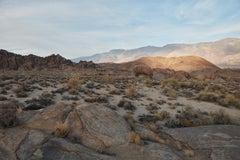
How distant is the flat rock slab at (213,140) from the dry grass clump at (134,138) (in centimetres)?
202

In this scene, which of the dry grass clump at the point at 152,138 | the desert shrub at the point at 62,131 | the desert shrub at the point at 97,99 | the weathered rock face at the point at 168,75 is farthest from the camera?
the weathered rock face at the point at 168,75

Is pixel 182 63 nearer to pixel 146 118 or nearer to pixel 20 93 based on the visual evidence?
pixel 20 93

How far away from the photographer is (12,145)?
780 cm

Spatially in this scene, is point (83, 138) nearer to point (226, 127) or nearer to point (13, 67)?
point (226, 127)

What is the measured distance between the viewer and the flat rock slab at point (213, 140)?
29.9 ft

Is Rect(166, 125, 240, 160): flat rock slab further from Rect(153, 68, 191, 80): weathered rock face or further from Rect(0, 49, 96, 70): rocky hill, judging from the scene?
Rect(0, 49, 96, 70): rocky hill

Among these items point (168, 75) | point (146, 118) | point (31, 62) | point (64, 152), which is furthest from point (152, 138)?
point (31, 62)

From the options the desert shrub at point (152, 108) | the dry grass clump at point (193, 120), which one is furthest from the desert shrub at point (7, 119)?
the desert shrub at point (152, 108)

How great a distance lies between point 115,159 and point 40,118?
3365 mm

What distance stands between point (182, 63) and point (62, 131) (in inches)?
4117

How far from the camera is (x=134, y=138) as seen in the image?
30.0 feet

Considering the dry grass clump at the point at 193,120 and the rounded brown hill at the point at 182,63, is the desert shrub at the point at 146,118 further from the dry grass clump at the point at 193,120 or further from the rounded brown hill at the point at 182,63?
the rounded brown hill at the point at 182,63

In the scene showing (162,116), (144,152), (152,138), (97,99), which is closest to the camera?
(144,152)

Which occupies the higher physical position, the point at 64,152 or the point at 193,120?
the point at 64,152
